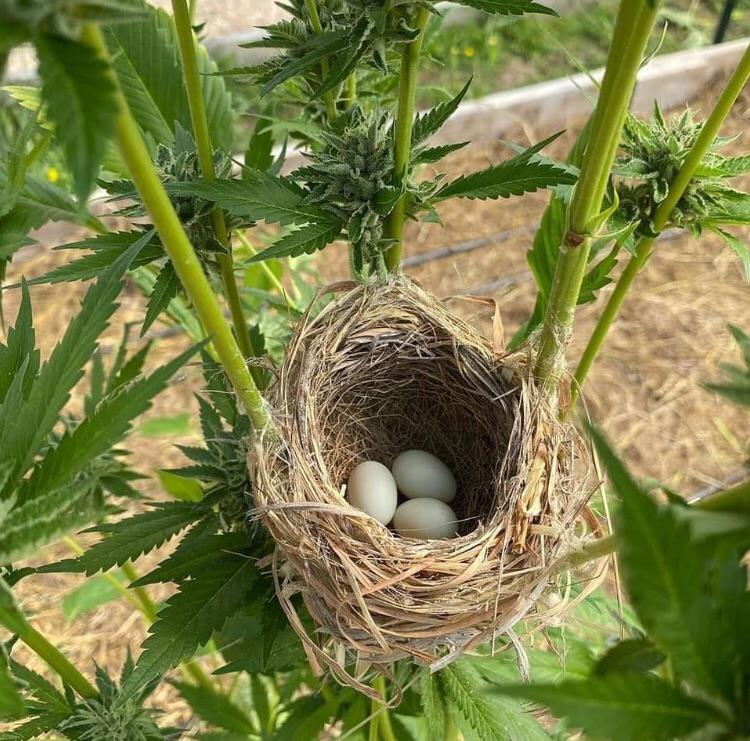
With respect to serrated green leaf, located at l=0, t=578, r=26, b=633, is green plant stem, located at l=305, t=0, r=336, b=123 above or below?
above

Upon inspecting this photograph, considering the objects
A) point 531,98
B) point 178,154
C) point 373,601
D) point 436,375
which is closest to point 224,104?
point 178,154

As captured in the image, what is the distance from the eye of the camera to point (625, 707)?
0.23m

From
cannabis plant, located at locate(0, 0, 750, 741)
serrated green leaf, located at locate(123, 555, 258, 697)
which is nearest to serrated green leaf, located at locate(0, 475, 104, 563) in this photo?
cannabis plant, located at locate(0, 0, 750, 741)

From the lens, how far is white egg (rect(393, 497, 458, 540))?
74 cm

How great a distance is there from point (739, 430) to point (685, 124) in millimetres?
1244

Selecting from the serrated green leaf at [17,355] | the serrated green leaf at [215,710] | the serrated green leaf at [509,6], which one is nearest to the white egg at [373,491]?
the serrated green leaf at [215,710]

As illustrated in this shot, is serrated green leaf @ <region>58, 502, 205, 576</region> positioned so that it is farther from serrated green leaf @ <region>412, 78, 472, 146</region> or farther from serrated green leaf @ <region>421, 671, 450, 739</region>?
serrated green leaf @ <region>412, 78, 472, 146</region>

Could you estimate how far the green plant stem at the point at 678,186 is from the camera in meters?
0.45

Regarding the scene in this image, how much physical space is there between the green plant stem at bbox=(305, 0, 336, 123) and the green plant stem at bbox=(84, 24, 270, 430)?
0.60 ft

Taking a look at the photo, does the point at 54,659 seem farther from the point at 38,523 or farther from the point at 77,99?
the point at 77,99

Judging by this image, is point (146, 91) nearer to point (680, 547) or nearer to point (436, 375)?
point (436, 375)

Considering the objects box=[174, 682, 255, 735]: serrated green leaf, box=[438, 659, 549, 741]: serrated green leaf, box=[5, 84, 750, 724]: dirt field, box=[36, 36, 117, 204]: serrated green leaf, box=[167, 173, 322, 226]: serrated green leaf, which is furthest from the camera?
box=[5, 84, 750, 724]: dirt field

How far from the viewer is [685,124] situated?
554 millimetres

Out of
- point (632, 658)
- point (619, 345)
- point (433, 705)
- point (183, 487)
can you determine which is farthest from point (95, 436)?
point (619, 345)
